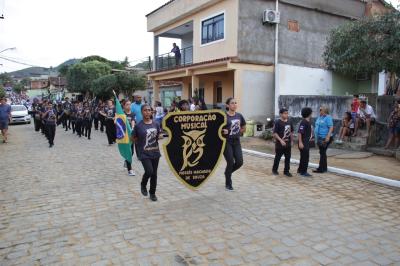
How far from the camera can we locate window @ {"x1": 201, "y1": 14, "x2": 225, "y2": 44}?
17312 millimetres

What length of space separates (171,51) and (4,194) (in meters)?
16.3

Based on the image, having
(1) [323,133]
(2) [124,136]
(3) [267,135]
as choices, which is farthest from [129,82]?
(1) [323,133]

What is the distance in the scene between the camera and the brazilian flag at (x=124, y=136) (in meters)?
8.12

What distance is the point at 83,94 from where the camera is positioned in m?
45.3

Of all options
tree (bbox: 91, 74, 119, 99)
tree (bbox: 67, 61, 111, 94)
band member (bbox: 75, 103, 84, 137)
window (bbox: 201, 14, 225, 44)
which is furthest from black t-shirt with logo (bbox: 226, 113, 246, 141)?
tree (bbox: 67, 61, 111, 94)

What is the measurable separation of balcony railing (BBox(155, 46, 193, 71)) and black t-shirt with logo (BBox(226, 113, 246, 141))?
14015 millimetres

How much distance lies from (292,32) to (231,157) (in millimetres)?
13037

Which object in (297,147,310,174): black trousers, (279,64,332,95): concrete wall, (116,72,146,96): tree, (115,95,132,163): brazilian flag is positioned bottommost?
(297,147,310,174): black trousers

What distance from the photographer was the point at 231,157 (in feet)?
22.3

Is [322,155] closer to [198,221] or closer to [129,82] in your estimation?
[198,221]

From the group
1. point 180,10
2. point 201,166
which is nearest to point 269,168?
point 201,166

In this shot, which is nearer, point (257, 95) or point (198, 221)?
point (198, 221)

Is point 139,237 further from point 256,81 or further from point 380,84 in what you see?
point 380,84

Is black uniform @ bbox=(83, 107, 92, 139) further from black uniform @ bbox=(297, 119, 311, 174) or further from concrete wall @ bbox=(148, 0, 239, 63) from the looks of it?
black uniform @ bbox=(297, 119, 311, 174)
